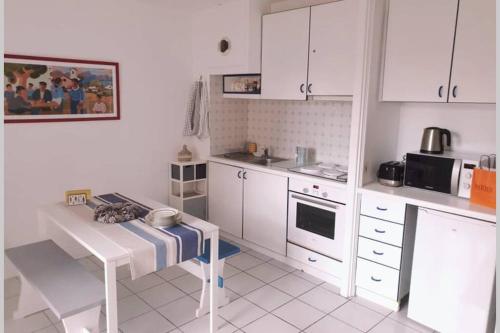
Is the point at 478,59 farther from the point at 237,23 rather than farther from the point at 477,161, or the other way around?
the point at 237,23

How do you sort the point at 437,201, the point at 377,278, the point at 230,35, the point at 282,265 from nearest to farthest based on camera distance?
the point at 437,201, the point at 377,278, the point at 282,265, the point at 230,35

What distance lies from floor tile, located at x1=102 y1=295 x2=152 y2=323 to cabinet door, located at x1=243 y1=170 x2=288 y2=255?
1.28 meters

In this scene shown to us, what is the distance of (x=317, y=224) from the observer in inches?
127

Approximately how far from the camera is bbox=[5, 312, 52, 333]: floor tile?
251cm

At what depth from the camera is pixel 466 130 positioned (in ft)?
9.26

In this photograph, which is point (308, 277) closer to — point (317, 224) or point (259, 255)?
point (317, 224)

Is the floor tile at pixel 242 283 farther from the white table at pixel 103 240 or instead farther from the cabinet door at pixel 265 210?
the white table at pixel 103 240

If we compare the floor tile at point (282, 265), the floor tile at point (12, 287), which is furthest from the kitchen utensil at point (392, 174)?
the floor tile at point (12, 287)

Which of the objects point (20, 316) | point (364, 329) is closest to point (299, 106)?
point (364, 329)

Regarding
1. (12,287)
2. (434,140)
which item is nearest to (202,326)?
(12,287)

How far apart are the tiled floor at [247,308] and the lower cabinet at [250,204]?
0.38 meters

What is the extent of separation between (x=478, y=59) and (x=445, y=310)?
164cm

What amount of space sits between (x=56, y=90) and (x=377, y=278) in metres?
3.01

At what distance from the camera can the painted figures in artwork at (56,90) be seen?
2990 mm
